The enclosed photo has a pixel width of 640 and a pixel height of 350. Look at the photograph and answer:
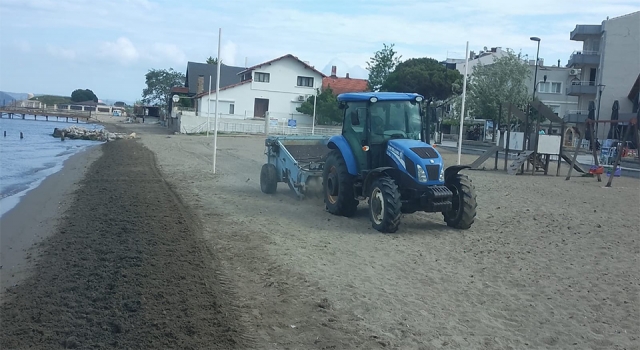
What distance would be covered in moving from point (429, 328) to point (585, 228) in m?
6.87

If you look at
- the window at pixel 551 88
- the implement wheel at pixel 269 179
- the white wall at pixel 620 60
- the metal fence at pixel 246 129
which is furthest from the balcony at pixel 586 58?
the implement wheel at pixel 269 179

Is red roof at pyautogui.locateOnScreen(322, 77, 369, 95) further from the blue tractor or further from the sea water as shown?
the blue tractor

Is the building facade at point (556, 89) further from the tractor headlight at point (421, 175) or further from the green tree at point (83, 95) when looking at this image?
the green tree at point (83, 95)

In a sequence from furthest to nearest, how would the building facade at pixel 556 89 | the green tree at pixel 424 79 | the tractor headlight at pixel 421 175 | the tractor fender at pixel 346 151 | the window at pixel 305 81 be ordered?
1. the window at pixel 305 81
2. the building facade at pixel 556 89
3. the green tree at pixel 424 79
4. the tractor fender at pixel 346 151
5. the tractor headlight at pixel 421 175

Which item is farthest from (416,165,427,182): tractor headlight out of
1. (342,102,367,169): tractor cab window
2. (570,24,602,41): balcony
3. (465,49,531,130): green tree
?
(570,24,602,41): balcony

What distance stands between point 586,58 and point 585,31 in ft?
8.26

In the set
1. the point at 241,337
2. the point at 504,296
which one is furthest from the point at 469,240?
the point at 241,337

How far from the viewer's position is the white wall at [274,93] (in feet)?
195

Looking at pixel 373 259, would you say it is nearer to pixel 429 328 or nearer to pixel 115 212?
pixel 429 328

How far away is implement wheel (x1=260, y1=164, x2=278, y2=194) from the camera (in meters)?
15.3

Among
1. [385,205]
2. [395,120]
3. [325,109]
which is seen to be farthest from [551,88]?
[385,205]

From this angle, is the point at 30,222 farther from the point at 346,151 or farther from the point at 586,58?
the point at 586,58

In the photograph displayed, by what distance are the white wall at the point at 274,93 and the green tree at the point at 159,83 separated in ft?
146

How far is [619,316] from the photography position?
663cm
